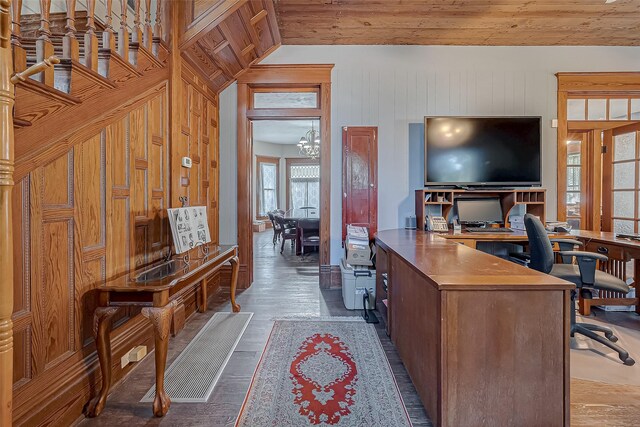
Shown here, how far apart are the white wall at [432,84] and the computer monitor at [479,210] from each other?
777 mm

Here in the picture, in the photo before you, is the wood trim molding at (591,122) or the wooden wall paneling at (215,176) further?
the wood trim molding at (591,122)

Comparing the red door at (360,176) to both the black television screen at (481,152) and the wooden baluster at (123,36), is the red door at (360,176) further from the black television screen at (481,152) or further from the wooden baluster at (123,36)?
the wooden baluster at (123,36)

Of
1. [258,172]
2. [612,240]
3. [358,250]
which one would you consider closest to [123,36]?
[358,250]

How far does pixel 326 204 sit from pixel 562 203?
3052 millimetres

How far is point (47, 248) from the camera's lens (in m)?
1.57

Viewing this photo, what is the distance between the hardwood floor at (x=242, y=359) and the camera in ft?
5.78

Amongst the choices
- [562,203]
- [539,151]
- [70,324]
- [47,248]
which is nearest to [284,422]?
[70,324]

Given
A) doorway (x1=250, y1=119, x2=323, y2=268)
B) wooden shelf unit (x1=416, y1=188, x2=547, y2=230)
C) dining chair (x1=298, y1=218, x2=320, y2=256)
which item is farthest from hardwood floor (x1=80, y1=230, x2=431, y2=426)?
doorway (x1=250, y1=119, x2=323, y2=268)

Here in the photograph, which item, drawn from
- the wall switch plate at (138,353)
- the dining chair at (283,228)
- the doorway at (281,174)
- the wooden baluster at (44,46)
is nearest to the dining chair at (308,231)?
the dining chair at (283,228)

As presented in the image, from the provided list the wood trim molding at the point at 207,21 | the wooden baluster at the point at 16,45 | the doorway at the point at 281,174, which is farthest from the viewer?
the doorway at the point at 281,174

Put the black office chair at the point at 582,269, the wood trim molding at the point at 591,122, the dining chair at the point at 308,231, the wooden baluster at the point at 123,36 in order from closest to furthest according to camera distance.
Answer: the wooden baluster at the point at 123,36 < the black office chair at the point at 582,269 < the wood trim molding at the point at 591,122 < the dining chair at the point at 308,231

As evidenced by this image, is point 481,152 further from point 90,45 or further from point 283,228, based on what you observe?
point 283,228

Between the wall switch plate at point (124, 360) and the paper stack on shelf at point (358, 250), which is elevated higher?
the paper stack on shelf at point (358, 250)

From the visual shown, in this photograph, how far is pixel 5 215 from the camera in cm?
99
